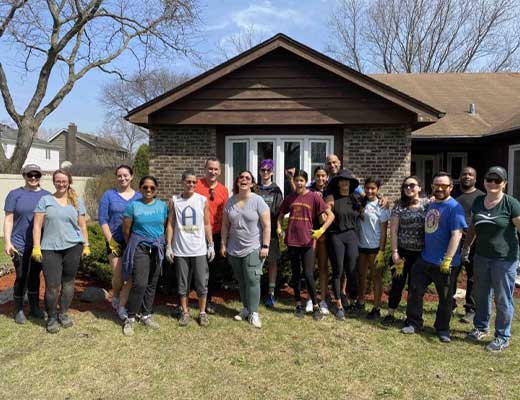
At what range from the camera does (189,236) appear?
182 inches

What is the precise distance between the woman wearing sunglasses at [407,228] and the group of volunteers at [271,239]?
0.04ft

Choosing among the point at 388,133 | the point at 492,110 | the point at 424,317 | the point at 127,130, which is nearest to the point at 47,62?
the point at 388,133

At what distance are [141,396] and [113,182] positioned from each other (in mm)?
15387

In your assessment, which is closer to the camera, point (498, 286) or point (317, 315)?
point (498, 286)

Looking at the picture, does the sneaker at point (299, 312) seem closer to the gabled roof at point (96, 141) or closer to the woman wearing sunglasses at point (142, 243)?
the woman wearing sunglasses at point (142, 243)

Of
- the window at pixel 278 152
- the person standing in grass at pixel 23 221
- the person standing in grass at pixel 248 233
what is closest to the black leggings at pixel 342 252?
the person standing in grass at pixel 248 233

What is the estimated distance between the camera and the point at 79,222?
15.2ft

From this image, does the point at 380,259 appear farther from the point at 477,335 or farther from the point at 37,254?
the point at 37,254

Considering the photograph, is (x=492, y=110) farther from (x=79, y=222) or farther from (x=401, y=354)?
(x=79, y=222)

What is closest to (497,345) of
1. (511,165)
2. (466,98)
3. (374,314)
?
(374,314)

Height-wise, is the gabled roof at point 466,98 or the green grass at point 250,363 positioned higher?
the gabled roof at point 466,98

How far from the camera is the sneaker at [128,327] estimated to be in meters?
4.48

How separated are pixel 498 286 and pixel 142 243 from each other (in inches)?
146

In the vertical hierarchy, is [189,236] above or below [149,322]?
above
